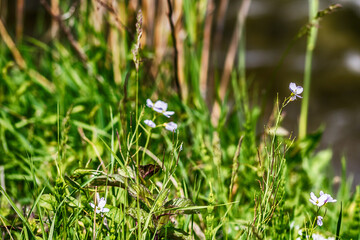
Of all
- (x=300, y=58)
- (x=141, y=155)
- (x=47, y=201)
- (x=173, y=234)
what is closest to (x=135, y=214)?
(x=173, y=234)

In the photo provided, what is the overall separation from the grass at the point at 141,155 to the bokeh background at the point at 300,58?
0.64m

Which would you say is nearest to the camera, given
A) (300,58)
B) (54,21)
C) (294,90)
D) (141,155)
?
(294,90)

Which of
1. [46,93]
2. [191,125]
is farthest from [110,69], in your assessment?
[191,125]

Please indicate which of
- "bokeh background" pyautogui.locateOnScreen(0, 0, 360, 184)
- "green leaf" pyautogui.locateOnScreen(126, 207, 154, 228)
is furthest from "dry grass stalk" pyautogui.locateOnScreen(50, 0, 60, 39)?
"green leaf" pyautogui.locateOnScreen(126, 207, 154, 228)

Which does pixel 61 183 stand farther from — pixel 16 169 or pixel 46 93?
pixel 46 93

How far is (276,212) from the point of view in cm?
107

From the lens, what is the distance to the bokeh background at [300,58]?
2871mm

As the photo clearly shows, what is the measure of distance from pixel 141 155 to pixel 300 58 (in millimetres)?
2244

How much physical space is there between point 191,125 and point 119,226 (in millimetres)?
904

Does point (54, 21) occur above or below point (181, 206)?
above

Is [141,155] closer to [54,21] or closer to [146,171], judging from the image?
[146,171]

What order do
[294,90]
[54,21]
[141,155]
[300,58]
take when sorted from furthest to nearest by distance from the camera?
1. [300,58]
2. [54,21]
3. [141,155]
4. [294,90]

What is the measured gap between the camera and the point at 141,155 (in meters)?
1.27

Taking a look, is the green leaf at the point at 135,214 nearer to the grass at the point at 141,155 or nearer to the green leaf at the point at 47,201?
the grass at the point at 141,155
